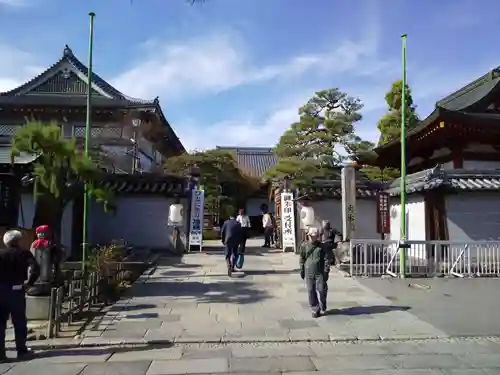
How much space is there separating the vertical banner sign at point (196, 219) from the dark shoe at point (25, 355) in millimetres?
12649

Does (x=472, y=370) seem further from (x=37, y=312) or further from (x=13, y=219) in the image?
(x=13, y=219)

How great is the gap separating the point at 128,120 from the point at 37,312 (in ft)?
51.1

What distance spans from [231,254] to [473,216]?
806cm

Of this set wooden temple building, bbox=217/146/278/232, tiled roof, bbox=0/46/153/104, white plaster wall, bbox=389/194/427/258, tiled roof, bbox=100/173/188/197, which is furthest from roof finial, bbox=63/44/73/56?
white plaster wall, bbox=389/194/427/258

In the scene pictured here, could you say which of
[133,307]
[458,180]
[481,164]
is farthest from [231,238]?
[481,164]

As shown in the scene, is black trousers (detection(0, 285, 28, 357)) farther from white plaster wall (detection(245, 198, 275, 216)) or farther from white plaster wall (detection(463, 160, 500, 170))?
white plaster wall (detection(245, 198, 275, 216))

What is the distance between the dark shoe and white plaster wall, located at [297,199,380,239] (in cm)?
1402

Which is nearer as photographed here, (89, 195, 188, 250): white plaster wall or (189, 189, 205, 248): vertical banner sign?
(189, 189, 205, 248): vertical banner sign

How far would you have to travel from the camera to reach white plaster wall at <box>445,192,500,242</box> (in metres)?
14.8

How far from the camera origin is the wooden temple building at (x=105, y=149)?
1608 centimetres

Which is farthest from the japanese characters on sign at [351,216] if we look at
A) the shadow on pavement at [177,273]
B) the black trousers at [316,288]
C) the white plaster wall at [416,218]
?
the black trousers at [316,288]

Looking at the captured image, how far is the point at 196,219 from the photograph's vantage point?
18.7 m

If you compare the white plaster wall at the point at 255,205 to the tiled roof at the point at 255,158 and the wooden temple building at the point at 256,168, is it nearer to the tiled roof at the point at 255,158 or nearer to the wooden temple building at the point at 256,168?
the wooden temple building at the point at 256,168

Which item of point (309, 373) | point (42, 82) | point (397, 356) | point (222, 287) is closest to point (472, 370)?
point (397, 356)
